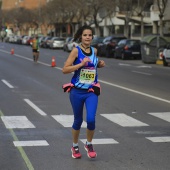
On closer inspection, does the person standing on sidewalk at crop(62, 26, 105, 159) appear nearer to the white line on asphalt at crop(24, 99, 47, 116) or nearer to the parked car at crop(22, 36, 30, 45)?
the white line on asphalt at crop(24, 99, 47, 116)

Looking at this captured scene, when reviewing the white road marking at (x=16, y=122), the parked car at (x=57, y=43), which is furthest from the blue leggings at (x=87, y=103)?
the parked car at (x=57, y=43)

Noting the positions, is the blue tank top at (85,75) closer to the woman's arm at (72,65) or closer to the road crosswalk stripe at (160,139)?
the woman's arm at (72,65)

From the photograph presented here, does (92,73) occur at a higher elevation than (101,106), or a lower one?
higher

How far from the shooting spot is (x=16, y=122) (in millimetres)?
10633

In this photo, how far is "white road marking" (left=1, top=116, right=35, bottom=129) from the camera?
10172 mm

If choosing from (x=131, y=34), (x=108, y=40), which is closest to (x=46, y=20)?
(x=131, y=34)

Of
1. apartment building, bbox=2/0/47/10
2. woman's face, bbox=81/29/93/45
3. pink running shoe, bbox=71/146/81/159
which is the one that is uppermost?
apartment building, bbox=2/0/47/10

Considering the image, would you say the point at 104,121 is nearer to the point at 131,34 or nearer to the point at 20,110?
the point at 20,110

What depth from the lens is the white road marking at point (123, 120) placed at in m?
10.5

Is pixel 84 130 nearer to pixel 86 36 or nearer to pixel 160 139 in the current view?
pixel 160 139

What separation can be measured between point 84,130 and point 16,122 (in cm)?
159

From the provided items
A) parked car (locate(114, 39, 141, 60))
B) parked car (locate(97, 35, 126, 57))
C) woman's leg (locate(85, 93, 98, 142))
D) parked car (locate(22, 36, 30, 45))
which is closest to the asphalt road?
woman's leg (locate(85, 93, 98, 142))

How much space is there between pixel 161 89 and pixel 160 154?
9.83 meters

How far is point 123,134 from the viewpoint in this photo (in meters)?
9.39
